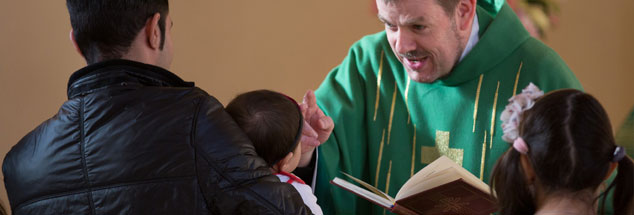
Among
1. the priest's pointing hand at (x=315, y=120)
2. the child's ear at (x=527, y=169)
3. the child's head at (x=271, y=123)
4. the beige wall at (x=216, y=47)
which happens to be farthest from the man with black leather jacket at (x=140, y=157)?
the beige wall at (x=216, y=47)

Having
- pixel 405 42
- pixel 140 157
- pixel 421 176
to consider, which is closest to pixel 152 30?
pixel 140 157

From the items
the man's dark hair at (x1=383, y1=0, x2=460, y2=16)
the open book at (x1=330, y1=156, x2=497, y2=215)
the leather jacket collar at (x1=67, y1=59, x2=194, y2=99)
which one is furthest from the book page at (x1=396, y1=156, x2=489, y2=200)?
the leather jacket collar at (x1=67, y1=59, x2=194, y2=99)

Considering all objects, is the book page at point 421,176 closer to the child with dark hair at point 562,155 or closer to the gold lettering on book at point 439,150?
the child with dark hair at point 562,155

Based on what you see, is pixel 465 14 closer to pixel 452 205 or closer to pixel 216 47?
pixel 452 205

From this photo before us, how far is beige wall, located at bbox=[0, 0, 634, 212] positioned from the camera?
12.8 ft

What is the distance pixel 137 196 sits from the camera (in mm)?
1798

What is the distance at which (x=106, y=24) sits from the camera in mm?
1980

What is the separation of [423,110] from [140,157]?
1.76 meters

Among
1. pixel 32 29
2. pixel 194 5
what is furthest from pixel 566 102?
pixel 194 5

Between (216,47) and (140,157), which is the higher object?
(140,157)

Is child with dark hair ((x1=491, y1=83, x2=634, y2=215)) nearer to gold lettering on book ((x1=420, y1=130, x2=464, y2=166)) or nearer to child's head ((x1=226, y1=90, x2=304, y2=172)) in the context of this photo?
child's head ((x1=226, y1=90, x2=304, y2=172))

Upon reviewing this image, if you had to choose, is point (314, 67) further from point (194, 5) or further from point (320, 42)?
point (194, 5)

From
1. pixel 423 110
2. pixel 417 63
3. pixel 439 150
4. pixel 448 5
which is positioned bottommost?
pixel 439 150

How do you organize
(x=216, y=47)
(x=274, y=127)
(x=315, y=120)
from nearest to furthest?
(x=274, y=127)
(x=315, y=120)
(x=216, y=47)
